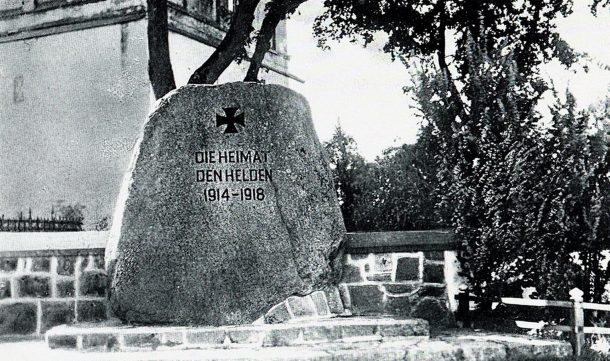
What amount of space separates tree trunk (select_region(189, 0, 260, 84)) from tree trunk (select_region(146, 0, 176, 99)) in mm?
558

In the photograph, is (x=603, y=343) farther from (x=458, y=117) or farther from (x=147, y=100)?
(x=147, y=100)

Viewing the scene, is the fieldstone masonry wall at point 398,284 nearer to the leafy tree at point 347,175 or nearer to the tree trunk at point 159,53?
the leafy tree at point 347,175

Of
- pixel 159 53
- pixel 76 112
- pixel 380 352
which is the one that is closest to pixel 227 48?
pixel 159 53

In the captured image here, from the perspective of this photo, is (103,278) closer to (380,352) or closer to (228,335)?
(228,335)

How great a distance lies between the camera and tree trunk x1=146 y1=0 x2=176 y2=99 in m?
11.6

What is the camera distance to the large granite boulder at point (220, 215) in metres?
5.86

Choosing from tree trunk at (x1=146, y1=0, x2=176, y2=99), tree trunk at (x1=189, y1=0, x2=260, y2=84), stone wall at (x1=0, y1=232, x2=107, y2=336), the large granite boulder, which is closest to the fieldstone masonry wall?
the large granite boulder

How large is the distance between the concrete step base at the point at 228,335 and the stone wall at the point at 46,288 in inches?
50.7

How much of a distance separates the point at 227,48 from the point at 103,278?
6454 millimetres

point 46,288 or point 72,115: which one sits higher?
point 72,115

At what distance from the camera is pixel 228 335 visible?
5.57 meters

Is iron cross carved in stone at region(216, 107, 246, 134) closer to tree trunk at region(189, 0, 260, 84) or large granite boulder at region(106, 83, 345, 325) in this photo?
large granite boulder at region(106, 83, 345, 325)

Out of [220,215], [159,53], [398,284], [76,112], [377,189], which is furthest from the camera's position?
[76,112]

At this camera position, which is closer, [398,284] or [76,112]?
[398,284]
